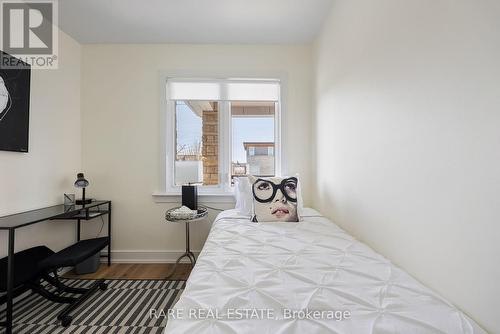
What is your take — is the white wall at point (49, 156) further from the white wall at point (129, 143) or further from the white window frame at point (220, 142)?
the white window frame at point (220, 142)

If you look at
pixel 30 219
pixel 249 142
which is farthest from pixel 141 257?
pixel 249 142

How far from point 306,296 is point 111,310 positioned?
1.72 meters

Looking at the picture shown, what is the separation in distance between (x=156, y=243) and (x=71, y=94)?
1918 millimetres

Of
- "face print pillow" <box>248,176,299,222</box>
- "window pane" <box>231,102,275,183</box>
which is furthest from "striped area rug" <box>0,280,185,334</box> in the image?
"window pane" <box>231,102,275,183</box>

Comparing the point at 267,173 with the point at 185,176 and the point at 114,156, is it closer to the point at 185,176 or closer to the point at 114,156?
the point at 185,176

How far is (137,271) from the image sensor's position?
98.6 inches

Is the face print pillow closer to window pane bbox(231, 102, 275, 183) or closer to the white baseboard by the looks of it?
window pane bbox(231, 102, 275, 183)

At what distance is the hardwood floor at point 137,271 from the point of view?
7.82ft

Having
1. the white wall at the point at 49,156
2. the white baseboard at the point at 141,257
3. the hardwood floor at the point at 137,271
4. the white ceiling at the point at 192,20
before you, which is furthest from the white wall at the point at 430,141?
the white wall at the point at 49,156

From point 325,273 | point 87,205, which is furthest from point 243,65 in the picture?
point 325,273

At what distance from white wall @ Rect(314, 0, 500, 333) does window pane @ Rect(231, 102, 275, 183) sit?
1205 millimetres

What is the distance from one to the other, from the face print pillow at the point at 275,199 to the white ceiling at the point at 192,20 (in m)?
1.59

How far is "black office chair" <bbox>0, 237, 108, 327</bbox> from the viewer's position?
5.15ft

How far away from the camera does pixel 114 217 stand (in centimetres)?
273
